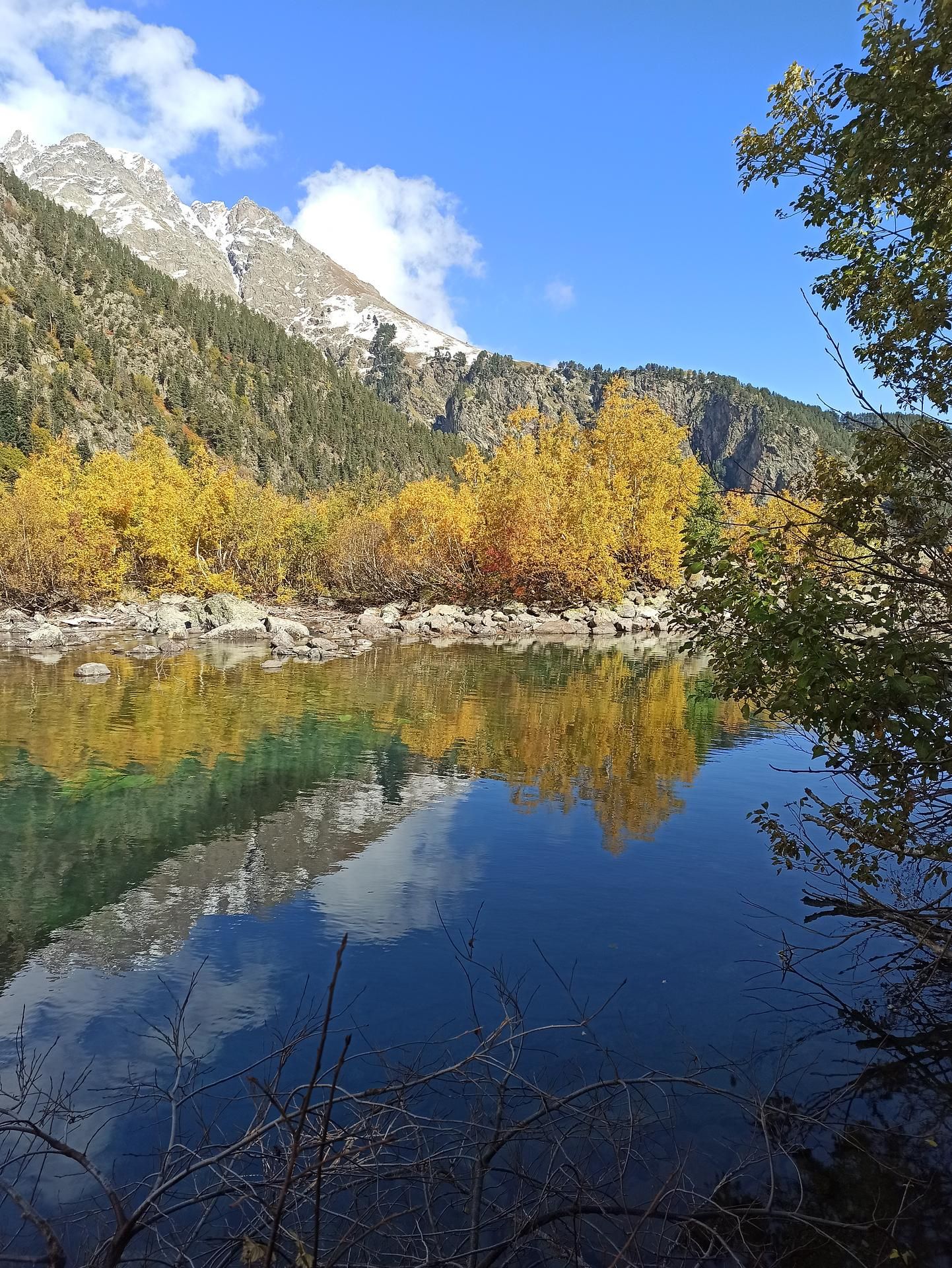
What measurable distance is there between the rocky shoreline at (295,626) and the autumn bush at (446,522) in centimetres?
206

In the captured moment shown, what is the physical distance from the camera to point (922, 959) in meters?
7.49

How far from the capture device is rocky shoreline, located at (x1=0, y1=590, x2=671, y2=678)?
97.7 feet

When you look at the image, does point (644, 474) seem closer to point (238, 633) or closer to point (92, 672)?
point (238, 633)

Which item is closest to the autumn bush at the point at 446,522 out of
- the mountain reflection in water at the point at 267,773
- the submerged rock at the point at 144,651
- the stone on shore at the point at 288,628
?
the stone on shore at the point at 288,628

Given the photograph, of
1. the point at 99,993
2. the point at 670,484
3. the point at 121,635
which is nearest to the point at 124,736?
the point at 99,993

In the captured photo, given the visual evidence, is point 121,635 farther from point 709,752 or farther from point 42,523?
point 709,752

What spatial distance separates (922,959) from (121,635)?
30.9 metres

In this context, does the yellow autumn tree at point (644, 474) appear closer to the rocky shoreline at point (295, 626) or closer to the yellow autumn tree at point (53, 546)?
the rocky shoreline at point (295, 626)

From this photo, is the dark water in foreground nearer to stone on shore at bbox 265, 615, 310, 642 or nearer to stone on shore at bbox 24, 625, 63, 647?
stone on shore at bbox 24, 625, 63, 647

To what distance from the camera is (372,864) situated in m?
10.5

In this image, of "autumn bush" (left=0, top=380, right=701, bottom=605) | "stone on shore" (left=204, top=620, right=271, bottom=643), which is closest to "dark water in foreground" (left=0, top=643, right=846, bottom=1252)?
"stone on shore" (left=204, top=620, right=271, bottom=643)

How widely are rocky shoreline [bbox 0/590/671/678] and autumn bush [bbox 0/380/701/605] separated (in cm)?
206

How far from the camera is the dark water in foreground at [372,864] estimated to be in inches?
280

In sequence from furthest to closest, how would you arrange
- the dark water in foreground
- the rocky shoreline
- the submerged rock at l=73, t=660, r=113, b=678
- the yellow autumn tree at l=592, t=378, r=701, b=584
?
the yellow autumn tree at l=592, t=378, r=701, b=584, the rocky shoreline, the submerged rock at l=73, t=660, r=113, b=678, the dark water in foreground
